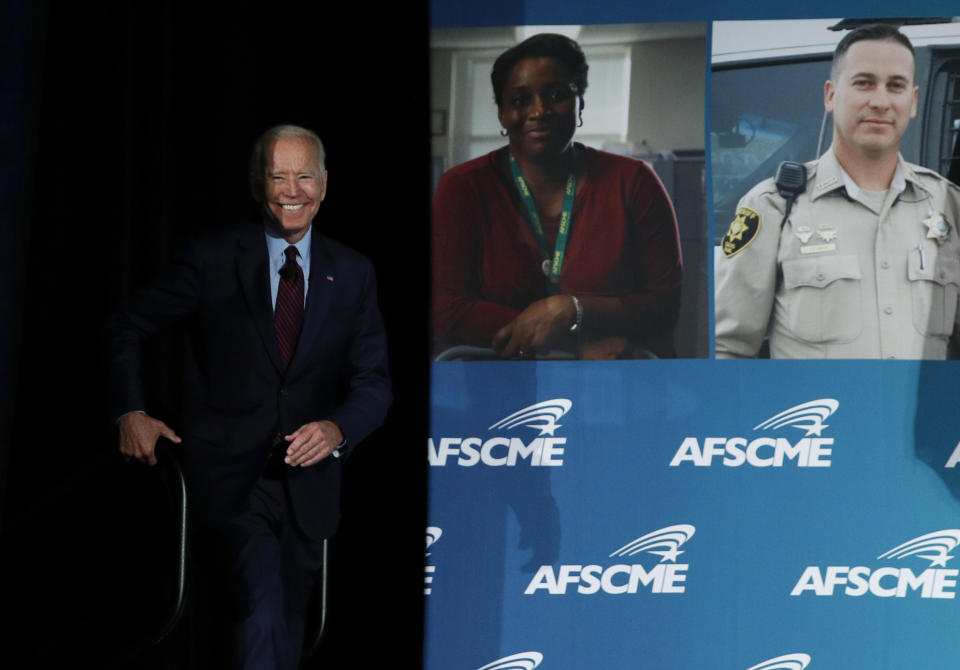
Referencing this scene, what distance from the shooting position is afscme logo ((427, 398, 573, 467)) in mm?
3621

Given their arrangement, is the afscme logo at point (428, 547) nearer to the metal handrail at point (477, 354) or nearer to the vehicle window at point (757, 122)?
the metal handrail at point (477, 354)

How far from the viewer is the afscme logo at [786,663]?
3.68m

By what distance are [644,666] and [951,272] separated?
5.67 feet

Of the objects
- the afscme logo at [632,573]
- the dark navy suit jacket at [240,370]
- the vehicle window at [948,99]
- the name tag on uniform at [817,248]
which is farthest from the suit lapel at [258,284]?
the vehicle window at [948,99]

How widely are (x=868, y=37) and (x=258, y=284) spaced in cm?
220

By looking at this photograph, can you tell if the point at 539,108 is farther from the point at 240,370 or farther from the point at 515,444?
the point at 240,370

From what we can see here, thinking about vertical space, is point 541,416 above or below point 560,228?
below

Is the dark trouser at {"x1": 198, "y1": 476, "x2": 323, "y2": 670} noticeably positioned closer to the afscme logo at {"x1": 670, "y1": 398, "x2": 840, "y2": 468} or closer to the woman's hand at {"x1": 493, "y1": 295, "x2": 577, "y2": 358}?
the woman's hand at {"x1": 493, "y1": 295, "x2": 577, "y2": 358}

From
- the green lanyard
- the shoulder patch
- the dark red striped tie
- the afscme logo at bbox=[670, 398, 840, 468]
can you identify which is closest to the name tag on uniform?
the shoulder patch

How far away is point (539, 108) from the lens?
3.60m

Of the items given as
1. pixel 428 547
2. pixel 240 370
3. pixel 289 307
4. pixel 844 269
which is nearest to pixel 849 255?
pixel 844 269

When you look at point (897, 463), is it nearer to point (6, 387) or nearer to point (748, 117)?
point (748, 117)

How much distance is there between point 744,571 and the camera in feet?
12.0

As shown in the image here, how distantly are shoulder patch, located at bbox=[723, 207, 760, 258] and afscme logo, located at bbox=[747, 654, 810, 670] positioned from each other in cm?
142
